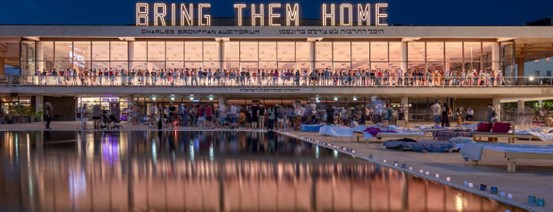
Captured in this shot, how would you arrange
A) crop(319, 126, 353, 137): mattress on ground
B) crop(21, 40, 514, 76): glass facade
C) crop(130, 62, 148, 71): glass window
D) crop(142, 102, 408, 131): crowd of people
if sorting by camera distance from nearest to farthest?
1. crop(319, 126, 353, 137): mattress on ground
2. crop(142, 102, 408, 131): crowd of people
3. crop(21, 40, 514, 76): glass facade
4. crop(130, 62, 148, 71): glass window

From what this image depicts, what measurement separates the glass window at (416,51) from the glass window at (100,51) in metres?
25.5

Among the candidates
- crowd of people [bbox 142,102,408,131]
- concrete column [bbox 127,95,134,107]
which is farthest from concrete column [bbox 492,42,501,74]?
concrete column [bbox 127,95,134,107]

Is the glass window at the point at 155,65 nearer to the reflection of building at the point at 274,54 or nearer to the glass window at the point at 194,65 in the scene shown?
the reflection of building at the point at 274,54

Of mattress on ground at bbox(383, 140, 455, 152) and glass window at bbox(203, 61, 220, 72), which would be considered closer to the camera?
mattress on ground at bbox(383, 140, 455, 152)

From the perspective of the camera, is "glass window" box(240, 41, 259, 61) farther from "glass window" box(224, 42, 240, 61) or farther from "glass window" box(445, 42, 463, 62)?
"glass window" box(445, 42, 463, 62)

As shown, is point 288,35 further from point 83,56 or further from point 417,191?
point 417,191

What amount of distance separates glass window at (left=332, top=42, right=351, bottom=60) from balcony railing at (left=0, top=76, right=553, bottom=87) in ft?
15.7

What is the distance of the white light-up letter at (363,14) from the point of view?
47812 mm

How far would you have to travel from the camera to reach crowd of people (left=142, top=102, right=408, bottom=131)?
120ft

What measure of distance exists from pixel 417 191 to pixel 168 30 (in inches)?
1534

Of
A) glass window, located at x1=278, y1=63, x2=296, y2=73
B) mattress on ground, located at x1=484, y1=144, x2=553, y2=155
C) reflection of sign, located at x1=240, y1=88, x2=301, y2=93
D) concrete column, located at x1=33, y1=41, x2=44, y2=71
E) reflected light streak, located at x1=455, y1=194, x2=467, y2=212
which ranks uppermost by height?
concrete column, located at x1=33, y1=41, x2=44, y2=71

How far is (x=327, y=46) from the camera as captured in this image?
49.2 metres

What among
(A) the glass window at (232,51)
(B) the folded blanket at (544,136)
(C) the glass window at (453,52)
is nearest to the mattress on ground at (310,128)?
(B) the folded blanket at (544,136)

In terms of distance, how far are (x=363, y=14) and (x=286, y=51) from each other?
716cm
